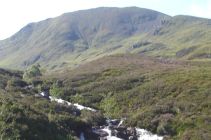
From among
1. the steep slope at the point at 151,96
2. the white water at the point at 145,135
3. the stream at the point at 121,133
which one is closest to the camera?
the white water at the point at 145,135

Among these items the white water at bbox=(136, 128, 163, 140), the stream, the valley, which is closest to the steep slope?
the valley

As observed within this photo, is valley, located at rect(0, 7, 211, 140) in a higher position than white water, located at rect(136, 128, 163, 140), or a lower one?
higher

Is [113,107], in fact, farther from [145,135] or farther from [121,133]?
[145,135]

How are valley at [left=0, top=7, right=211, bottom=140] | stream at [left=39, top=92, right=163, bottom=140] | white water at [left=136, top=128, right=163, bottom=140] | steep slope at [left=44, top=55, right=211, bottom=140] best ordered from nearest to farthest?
valley at [left=0, top=7, right=211, bottom=140], white water at [left=136, top=128, right=163, bottom=140], stream at [left=39, top=92, right=163, bottom=140], steep slope at [left=44, top=55, right=211, bottom=140]

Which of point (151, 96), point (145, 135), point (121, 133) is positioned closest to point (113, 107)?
point (151, 96)

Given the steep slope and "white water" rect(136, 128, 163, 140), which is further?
the steep slope

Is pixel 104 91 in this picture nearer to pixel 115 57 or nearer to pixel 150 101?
pixel 150 101

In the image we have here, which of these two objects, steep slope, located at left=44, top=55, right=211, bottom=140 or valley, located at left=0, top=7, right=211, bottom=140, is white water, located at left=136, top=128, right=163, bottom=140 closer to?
valley, located at left=0, top=7, right=211, bottom=140

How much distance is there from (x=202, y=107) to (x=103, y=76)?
115 feet

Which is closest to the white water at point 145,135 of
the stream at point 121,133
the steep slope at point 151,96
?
the stream at point 121,133

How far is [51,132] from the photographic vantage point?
39.1 meters

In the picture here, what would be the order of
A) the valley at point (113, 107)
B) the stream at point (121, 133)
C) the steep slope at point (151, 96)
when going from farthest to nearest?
the steep slope at point (151, 96) < the stream at point (121, 133) < the valley at point (113, 107)

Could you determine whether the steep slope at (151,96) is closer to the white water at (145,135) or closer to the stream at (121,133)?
the white water at (145,135)

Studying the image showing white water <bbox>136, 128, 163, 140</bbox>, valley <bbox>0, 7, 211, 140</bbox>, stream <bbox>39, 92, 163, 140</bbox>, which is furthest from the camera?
stream <bbox>39, 92, 163, 140</bbox>
